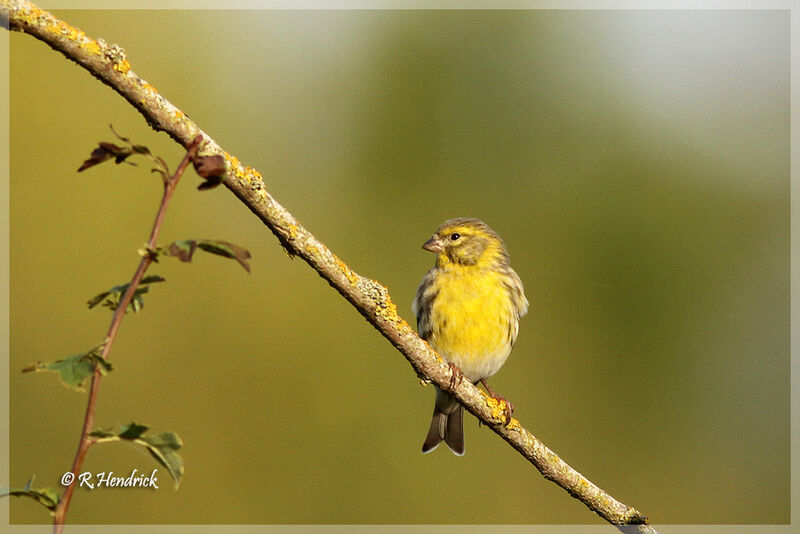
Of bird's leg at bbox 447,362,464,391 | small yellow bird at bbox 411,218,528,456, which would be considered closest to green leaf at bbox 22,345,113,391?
bird's leg at bbox 447,362,464,391

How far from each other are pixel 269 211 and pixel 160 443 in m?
0.74

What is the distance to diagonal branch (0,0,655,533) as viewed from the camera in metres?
1.73

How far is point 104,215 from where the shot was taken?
776 centimetres

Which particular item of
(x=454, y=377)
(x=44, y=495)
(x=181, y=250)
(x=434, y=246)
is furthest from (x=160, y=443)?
(x=434, y=246)

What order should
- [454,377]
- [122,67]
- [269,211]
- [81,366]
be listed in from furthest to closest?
[454,377]
[269,211]
[122,67]
[81,366]

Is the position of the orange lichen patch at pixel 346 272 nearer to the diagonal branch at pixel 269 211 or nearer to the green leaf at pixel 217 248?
the diagonal branch at pixel 269 211

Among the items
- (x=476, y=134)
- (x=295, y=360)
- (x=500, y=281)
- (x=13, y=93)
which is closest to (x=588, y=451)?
(x=295, y=360)

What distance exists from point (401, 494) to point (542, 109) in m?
6.36

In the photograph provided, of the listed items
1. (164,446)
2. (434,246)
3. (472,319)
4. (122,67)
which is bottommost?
(164,446)

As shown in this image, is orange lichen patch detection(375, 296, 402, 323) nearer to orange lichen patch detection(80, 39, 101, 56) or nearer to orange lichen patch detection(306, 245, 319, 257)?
orange lichen patch detection(306, 245, 319, 257)

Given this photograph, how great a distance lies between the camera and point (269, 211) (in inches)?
75.9

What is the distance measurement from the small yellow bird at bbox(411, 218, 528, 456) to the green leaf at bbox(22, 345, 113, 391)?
3.52 meters

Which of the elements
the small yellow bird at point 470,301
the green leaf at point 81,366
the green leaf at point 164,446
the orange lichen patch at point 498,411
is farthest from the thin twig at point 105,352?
the small yellow bird at point 470,301

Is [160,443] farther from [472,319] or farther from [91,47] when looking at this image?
[472,319]
